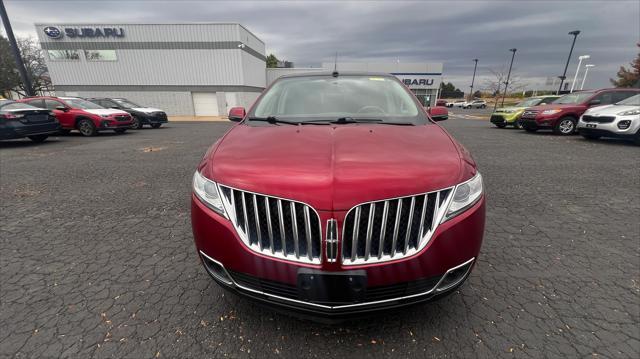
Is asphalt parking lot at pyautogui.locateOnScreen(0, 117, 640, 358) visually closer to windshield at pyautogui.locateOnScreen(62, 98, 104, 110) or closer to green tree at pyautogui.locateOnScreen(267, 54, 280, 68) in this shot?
windshield at pyautogui.locateOnScreen(62, 98, 104, 110)

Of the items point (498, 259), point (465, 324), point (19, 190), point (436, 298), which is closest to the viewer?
point (436, 298)

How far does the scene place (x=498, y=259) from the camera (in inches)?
99.4

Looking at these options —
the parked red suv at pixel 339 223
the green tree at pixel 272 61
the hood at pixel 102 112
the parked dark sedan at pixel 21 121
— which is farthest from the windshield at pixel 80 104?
the green tree at pixel 272 61

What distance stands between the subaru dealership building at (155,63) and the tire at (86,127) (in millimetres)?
17597

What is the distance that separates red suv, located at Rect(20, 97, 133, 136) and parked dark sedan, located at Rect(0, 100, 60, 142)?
1.60 meters

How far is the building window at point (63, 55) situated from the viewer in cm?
2562

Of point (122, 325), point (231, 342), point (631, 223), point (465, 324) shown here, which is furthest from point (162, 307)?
point (631, 223)

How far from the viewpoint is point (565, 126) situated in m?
10.3

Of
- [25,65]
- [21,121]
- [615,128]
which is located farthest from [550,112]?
[25,65]

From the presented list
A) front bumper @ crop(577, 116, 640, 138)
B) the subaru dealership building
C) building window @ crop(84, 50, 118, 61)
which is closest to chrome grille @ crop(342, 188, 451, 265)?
front bumper @ crop(577, 116, 640, 138)

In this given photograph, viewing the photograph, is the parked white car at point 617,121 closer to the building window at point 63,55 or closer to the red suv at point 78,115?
the red suv at point 78,115

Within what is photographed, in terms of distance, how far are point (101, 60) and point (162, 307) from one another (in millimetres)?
32838

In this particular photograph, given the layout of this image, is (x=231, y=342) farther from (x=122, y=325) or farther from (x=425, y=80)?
(x=425, y=80)

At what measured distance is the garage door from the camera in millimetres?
27047
